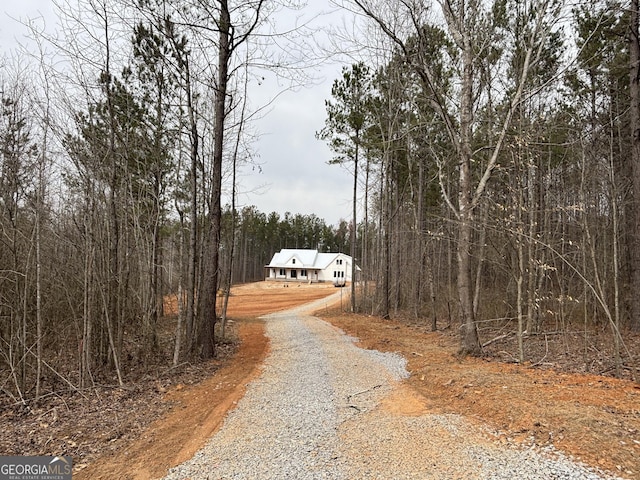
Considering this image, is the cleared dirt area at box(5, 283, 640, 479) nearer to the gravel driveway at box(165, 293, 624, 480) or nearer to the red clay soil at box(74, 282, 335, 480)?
the red clay soil at box(74, 282, 335, 480)

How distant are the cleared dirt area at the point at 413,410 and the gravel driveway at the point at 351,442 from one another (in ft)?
0.66

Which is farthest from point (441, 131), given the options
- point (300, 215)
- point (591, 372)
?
point (300, 215)

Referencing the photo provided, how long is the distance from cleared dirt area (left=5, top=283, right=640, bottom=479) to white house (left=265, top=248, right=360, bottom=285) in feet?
142

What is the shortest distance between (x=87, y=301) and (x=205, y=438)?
9.95 feet

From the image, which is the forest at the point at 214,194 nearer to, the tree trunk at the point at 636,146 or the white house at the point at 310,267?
the tree trunk at the point at 636,146

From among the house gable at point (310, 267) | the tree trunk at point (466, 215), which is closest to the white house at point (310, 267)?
the house gable at point (310, 267)

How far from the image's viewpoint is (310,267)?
49875mm

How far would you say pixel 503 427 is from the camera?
152 inches

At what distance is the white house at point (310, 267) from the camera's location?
50156 mm

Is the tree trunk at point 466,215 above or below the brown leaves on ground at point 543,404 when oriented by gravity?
above

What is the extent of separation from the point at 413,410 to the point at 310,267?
45405 mm

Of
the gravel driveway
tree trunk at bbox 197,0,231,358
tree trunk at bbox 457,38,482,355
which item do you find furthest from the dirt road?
→ tree trunk at bbox 197,0,231,358

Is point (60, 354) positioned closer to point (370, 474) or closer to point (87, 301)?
point (87, 301)

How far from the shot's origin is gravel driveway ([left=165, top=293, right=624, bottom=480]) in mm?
3084
